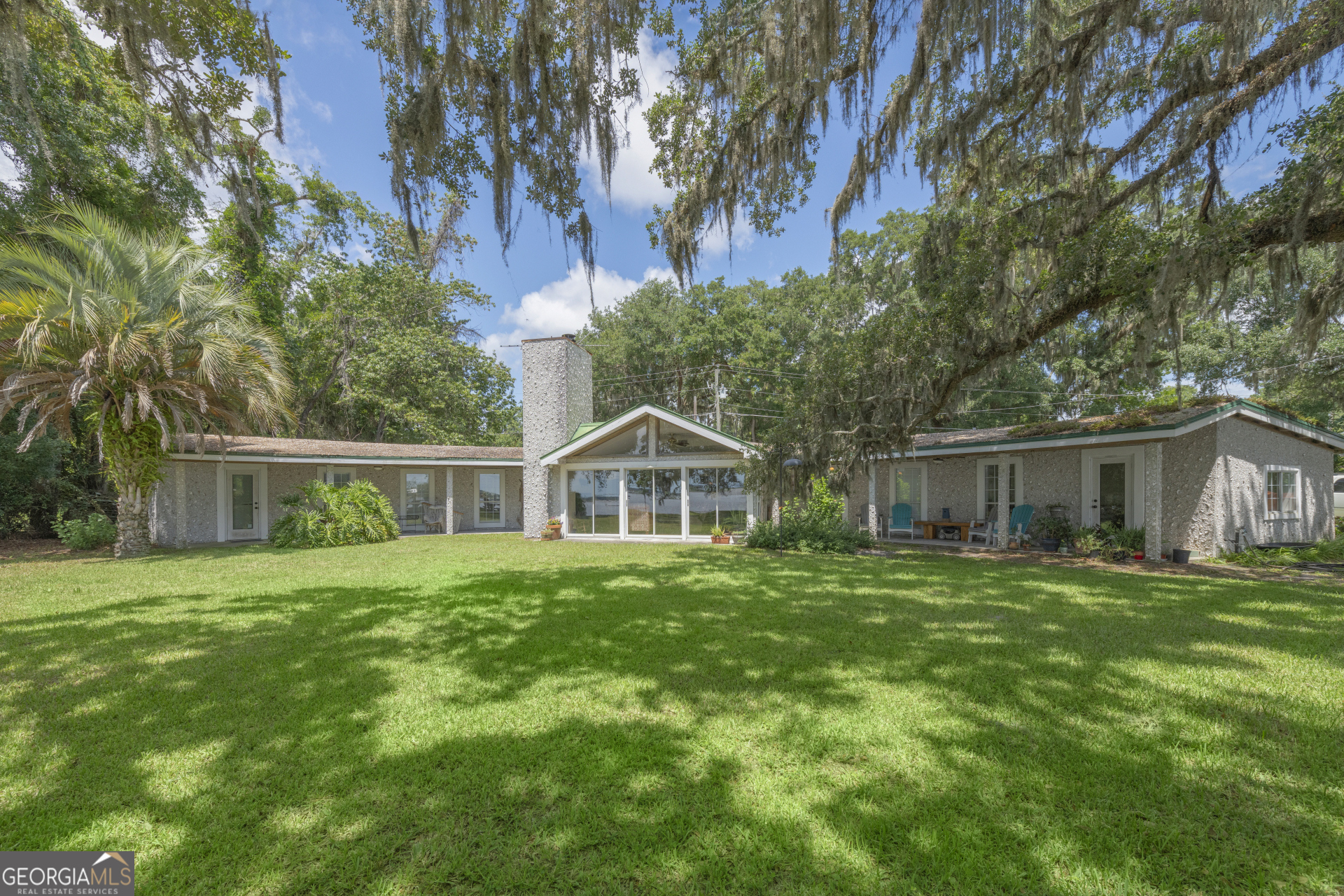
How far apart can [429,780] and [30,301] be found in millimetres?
11782

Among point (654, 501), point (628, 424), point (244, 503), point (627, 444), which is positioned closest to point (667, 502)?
point (654, 501)

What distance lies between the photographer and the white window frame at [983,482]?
12680 mm

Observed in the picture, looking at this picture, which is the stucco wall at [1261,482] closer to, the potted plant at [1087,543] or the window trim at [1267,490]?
the window trim at [1267,490]

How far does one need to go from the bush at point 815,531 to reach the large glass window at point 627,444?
3.87 m

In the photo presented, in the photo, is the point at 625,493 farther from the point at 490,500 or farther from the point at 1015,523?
the point at 1015,523

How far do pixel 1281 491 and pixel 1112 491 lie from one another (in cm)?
383

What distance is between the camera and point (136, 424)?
10.2m

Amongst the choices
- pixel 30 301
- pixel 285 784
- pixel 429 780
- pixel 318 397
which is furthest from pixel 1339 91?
pixel 318 397

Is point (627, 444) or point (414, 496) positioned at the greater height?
point (627, 444)

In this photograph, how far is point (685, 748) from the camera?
122 inches

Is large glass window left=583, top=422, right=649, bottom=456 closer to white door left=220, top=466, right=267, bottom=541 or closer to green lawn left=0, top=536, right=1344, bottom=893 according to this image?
green lawn left=0, top=536, right=1344, bottom=893

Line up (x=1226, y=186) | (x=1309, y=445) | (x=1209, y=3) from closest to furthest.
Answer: (x=1209, y=3), (x=1226, y=186), (x=1309, y=445)

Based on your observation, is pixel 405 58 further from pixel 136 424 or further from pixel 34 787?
pixel 136 424

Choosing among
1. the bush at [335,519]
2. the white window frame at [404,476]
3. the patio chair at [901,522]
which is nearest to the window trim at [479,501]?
the white window frame at [404,476]
